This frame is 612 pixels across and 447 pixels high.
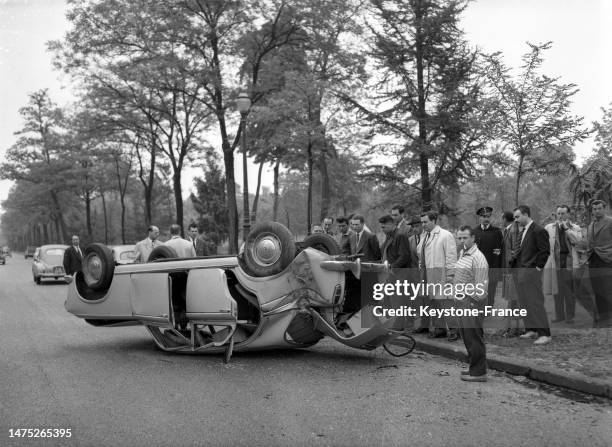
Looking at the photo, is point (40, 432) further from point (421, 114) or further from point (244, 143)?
point (421, 114)

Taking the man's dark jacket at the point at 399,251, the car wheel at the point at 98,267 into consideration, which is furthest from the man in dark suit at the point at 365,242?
the car wheel at the point at 98,267

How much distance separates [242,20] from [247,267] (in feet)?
56.0

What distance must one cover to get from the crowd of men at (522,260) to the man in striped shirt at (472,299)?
69 cm

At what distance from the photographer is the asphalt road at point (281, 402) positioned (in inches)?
183

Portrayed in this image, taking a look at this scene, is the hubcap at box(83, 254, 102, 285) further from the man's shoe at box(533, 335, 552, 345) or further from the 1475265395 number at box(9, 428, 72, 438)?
the man's shoe at box(533, 335, 552, 345)

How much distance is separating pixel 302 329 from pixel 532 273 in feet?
10.5

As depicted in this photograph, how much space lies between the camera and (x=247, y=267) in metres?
7.70

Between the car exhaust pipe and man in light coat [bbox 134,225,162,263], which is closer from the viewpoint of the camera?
the car exhaust pipe

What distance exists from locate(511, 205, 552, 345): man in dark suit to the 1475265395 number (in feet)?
19.1

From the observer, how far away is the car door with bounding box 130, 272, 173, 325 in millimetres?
7949

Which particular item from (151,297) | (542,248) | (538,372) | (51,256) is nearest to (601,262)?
(542,248)

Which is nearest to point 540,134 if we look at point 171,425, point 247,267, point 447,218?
point 447,218

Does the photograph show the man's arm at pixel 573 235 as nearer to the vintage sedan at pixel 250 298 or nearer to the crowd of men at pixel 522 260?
the crowd of men at pixel 522 260

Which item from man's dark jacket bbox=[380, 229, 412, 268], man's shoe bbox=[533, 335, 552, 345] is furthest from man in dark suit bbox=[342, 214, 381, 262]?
man's shoe bbox=[533, 335, 552, 345]
